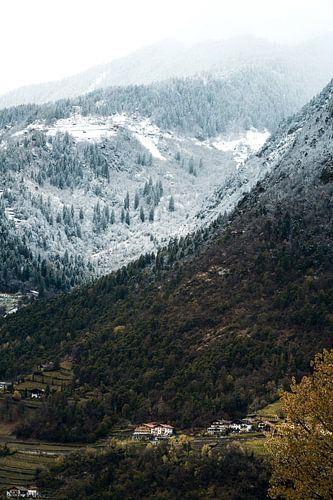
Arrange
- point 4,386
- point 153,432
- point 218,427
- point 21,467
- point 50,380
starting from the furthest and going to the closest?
1. point 50,380
2. point 4,386
3. point 153,432
4. point 218,427
5. point 21,467

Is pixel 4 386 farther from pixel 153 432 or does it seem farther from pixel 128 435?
pixel 153 432

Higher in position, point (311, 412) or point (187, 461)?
point (311, 412)

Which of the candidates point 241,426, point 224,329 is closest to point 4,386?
point 224,329

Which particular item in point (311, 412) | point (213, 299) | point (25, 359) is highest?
point (311, 412)

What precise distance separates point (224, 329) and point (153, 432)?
35387 millimetres

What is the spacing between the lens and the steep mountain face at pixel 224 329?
14862 centimetres

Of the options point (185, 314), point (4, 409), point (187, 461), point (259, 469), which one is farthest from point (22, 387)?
point (259, 469)

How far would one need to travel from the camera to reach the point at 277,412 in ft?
420

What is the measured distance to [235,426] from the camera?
129500 mm

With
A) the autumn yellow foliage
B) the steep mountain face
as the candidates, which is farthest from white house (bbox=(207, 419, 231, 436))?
the autumn yellow foliage

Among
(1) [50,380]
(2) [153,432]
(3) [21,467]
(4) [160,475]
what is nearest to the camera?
(4) [160,475]

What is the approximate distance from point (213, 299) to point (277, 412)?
5292 centimetres

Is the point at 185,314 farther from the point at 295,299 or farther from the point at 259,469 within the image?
the point at 259,469

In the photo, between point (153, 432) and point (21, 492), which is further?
point (153, 432)
